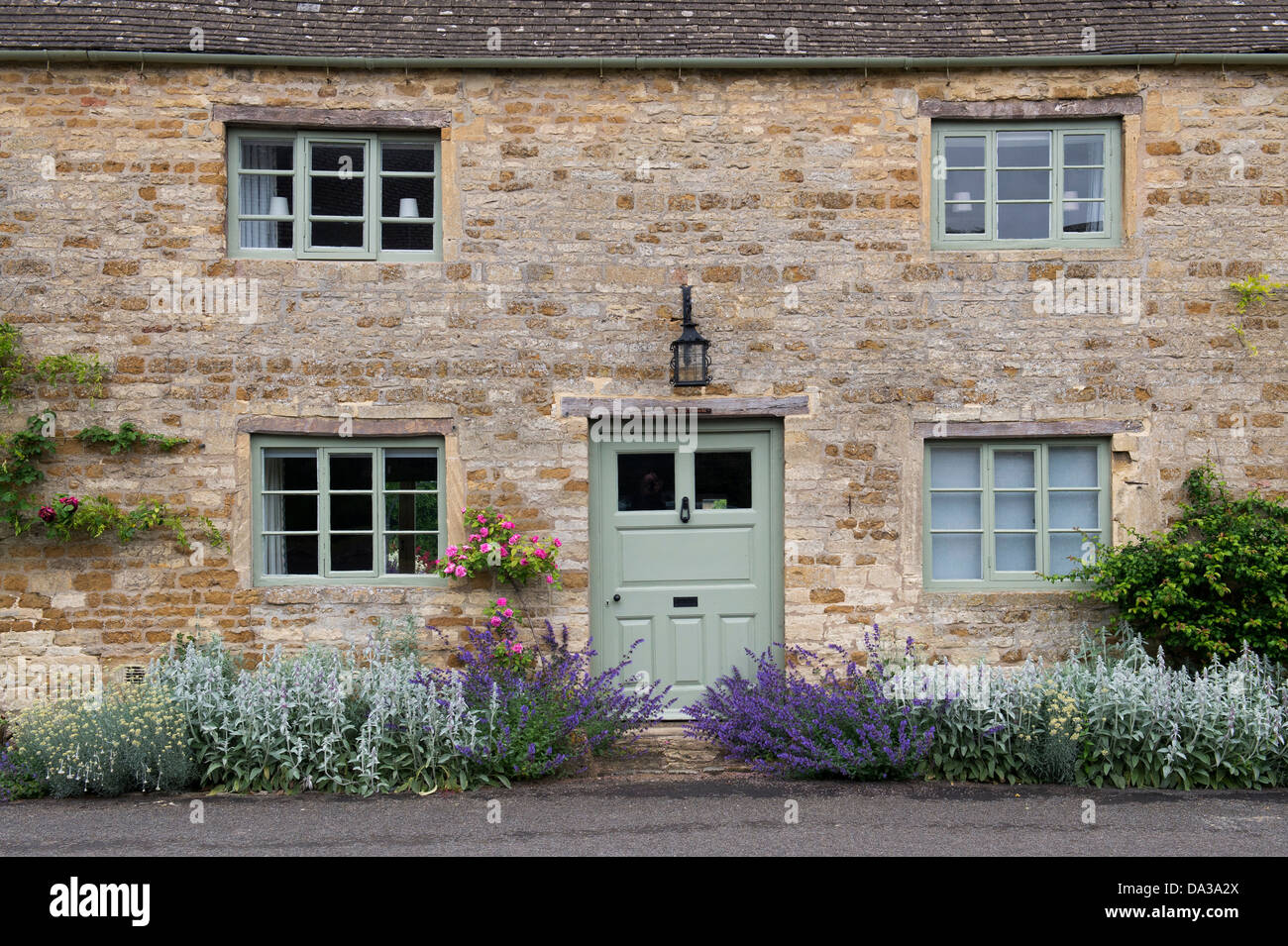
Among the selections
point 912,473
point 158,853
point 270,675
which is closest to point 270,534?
point 270,675

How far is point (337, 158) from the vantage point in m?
7.90

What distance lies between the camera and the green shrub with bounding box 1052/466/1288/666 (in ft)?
23.7

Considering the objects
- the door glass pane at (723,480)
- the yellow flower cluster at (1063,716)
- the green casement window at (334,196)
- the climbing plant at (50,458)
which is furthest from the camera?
the door glass pane at (723,480)

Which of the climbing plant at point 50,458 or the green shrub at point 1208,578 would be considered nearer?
the green shrub at point 1208,578

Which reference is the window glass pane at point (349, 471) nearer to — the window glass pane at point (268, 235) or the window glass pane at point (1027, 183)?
the window glass pane at point (268, 235)

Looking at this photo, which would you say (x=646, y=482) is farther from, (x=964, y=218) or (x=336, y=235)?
(x=964, y=218)

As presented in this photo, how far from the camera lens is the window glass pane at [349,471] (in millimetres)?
7941

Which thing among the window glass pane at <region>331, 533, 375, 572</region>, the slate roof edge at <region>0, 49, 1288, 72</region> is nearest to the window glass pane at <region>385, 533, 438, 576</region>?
the window glass pane at <region>331, 533, 375, 572</region>

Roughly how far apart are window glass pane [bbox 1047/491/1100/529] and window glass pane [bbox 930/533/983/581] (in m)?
0.61

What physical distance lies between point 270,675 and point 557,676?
1948 millimetres

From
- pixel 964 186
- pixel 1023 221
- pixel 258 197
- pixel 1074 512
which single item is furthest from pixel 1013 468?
pixel 258 197

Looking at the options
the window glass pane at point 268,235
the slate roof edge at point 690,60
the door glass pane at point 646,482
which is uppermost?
the slate roof edge at point 690,60

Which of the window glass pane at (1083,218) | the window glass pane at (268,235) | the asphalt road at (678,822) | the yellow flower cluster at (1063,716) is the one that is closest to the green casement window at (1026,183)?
the window glass pane at (1083,218)

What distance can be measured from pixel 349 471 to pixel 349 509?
29 cm
